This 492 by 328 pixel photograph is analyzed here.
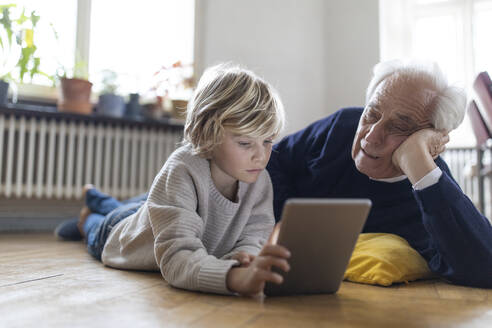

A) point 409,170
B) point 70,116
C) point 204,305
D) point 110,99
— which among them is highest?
point 110,99

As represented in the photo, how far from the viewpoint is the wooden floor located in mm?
776

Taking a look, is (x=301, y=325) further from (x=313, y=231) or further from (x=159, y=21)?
(x=159, y=21)

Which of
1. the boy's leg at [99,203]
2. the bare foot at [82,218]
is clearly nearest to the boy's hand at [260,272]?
the boy's leg at [99,203]

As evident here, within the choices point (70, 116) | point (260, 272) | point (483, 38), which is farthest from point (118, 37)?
point (483, 38)

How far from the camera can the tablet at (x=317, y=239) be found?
820mm

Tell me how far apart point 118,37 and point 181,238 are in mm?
2778

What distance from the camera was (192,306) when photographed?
0.87 m

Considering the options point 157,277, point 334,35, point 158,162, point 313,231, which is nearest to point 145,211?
point 157,277

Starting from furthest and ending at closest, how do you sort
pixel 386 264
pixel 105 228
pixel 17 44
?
pixel 17 44 → pixel 105 228 → pixel 386 264

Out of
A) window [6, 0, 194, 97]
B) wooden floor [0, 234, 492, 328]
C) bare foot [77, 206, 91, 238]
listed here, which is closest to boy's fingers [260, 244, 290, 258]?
wooden floor [0, 234, 492, 328]

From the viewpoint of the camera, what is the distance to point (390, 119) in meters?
1.24

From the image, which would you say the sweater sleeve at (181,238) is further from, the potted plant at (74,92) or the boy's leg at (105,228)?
the potted plant at (74,92)

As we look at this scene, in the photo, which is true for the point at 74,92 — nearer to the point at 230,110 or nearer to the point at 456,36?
the point at 230,110

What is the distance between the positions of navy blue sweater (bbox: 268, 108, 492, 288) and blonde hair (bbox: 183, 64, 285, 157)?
417 mm
